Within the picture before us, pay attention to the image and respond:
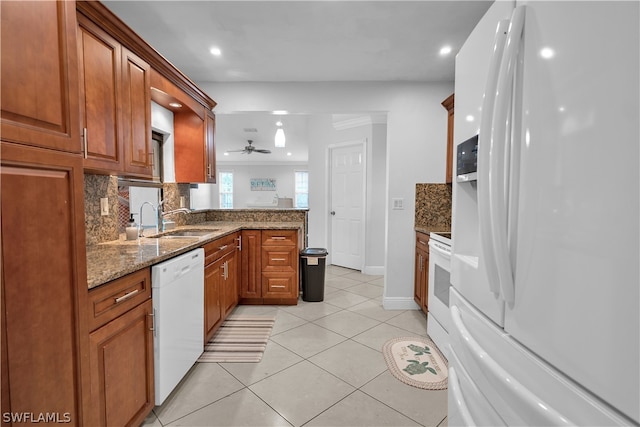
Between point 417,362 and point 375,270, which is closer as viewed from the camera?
point 417,362

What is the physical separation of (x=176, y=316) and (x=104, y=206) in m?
0.97

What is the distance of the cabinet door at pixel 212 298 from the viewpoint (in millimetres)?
2336

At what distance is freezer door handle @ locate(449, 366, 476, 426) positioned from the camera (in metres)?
0.91

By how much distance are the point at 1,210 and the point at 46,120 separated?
0.29 meters

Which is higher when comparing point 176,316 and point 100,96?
point 100,96

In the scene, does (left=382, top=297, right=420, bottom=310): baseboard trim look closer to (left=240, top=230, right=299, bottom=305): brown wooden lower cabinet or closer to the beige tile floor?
the beige tile floor

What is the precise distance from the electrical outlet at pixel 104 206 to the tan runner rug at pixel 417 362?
231 centimetres

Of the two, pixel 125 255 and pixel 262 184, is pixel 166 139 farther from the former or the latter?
pixel 262 184

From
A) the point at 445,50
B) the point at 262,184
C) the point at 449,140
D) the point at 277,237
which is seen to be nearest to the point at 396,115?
the point at 449,140

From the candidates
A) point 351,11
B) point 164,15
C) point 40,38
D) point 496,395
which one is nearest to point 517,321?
point 496,395

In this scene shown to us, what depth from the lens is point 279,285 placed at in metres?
3.37

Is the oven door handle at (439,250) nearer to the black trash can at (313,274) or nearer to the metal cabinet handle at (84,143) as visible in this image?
the black trash can at (313,274)

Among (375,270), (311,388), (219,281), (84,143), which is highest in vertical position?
(84,143)

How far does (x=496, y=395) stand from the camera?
2.43 feet
